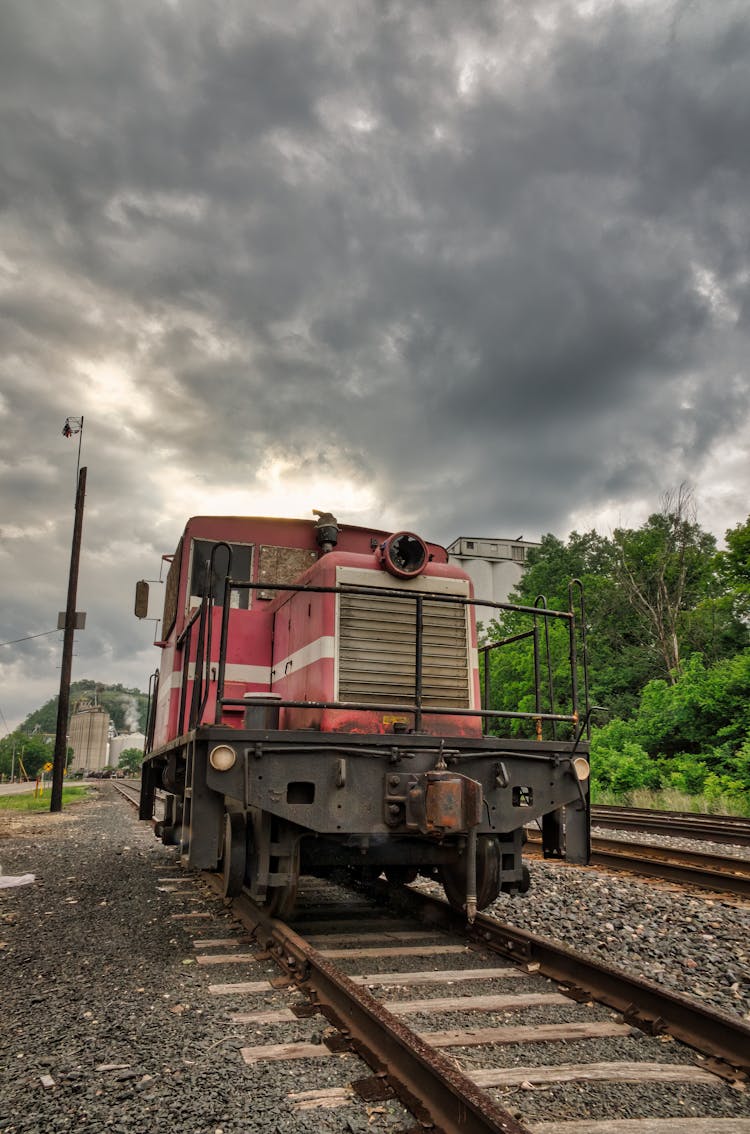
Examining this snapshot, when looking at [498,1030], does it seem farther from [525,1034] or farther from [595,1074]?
[595,1074]

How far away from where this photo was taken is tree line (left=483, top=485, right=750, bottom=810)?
17.8 metres

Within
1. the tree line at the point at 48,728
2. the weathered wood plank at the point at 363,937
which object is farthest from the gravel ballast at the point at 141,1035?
the tree line at the point at 48,728

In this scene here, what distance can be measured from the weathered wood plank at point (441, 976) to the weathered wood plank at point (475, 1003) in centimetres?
27

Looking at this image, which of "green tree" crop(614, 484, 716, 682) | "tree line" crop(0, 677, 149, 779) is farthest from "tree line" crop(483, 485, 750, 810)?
"tree line" crop(0, 677, 149, 779)

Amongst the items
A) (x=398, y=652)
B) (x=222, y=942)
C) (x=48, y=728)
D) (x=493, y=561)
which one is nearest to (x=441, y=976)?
(x=222, y=942)

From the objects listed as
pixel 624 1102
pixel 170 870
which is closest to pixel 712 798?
pixel 170 870

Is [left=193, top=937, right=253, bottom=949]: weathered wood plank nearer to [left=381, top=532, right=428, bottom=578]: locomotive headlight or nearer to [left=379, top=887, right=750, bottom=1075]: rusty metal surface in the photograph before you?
[left=379, top=887, right=750, bottom=1075]: rusty metal surface

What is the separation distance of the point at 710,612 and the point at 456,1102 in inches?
1180

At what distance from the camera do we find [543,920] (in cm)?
532

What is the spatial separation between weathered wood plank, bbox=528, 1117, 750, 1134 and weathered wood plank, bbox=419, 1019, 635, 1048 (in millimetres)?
642

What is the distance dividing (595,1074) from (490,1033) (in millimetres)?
491

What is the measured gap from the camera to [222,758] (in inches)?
163

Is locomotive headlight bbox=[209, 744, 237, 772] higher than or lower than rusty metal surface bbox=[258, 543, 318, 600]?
lower

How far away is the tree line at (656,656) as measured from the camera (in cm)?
1780
